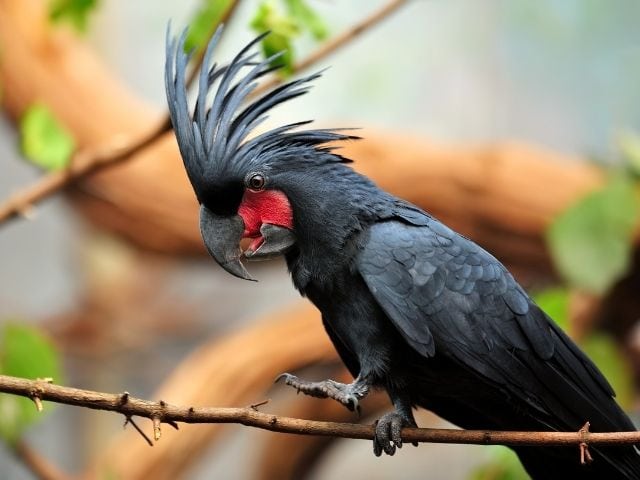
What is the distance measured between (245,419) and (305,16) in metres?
1.10

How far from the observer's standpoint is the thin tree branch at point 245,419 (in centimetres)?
143

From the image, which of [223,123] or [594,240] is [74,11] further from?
[594,240]

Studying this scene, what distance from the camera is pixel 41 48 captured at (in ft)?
12.1

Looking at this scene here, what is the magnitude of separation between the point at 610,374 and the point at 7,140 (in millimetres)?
3793

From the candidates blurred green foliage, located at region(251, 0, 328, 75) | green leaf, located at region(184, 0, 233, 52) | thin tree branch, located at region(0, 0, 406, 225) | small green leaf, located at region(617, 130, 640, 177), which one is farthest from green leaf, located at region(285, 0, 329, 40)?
small green leaf, located at region(617, 130, 640, 177)

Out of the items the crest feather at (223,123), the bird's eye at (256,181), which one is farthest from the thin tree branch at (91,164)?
the bird's eye at (256,181)

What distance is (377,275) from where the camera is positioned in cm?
167

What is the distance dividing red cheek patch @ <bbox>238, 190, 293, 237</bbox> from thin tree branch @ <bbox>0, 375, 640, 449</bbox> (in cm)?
40

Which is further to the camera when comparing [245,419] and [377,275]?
[377,275]

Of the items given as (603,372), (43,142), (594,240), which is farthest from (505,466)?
(43,142)

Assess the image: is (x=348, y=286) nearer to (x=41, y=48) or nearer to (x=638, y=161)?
(x=638, y=161)

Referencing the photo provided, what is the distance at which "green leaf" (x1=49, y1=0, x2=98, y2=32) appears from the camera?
2357 millimetres

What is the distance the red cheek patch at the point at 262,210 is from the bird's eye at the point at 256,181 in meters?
0.01

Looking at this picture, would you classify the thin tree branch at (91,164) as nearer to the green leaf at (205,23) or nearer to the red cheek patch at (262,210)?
the green leaf at (205,23)
